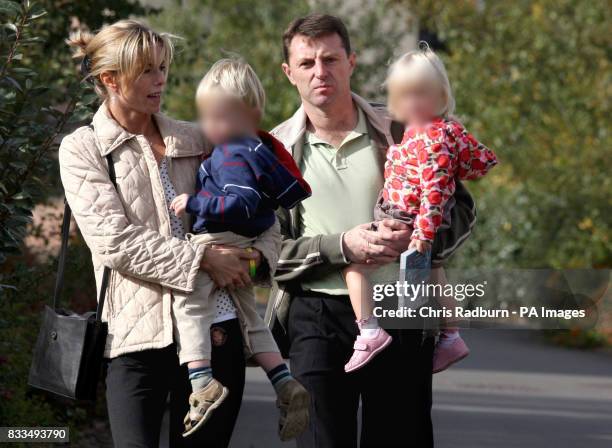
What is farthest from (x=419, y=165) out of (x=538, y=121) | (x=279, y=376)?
(x=538, y=121)

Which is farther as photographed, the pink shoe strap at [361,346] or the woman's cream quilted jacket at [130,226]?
the pink shoe strap at [361,346]

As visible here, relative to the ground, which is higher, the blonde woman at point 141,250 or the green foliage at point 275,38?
the green foliage at point 275,38

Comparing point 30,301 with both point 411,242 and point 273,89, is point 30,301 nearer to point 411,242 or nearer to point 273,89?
point 411,242

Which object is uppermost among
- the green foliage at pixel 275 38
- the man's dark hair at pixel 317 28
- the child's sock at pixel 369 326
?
the green foliage at pixel 275 38

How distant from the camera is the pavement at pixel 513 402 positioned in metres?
9.34

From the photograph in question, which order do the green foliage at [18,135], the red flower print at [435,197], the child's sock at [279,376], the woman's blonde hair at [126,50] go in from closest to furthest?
the woman's blonde hair at [126,50] < the child's sock at [279,376] < the red flower print at [435,197] < the green foliage at [18,135]

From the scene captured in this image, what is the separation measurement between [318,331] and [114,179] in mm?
1075

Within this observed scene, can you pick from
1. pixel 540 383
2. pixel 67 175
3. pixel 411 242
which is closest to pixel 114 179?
pixel 67 175

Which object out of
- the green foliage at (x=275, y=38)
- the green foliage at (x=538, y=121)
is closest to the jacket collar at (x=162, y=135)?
the green foliage at (x=538, y=121)

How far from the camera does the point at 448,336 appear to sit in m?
5.25

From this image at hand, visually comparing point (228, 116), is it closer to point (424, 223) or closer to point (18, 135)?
point (424, 223)

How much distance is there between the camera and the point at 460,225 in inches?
201

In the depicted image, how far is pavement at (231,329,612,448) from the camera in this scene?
30.6 ft

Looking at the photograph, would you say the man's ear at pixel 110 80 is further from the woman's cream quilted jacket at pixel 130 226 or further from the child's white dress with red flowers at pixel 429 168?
the child's white dress with red flowers at pixel 429 168
